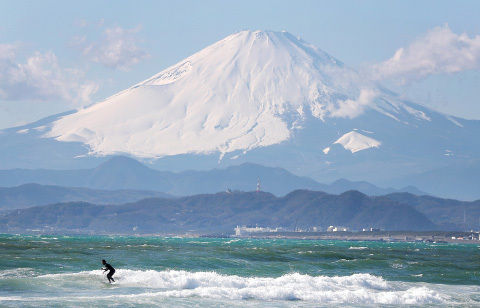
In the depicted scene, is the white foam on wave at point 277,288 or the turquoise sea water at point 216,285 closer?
the turquoise sea water at point 216,285

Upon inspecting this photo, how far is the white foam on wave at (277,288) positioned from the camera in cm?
6800

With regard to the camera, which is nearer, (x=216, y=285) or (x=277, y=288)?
(x=277, y=288)

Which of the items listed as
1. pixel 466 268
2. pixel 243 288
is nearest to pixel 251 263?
pixel 466 268

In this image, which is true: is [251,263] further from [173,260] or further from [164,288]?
[164,288]

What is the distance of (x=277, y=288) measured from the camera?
69.2m

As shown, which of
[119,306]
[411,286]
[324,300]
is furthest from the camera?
[411,286]

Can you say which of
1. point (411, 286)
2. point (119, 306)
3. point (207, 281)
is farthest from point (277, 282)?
point (119, 306)

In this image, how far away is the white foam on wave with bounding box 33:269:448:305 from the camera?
6800cm

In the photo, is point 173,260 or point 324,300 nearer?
point 324,300

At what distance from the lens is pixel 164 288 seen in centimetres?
7169

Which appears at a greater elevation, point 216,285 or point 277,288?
point 216,285

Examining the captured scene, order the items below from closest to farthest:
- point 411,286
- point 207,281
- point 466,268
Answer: point 207,281 → point 411,286 → point 466,268

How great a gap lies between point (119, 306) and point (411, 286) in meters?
29.3

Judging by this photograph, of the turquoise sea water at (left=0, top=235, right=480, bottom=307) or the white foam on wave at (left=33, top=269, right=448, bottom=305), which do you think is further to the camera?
the white foam on wave at (left=33, top=269, right=448, bottom=305)
